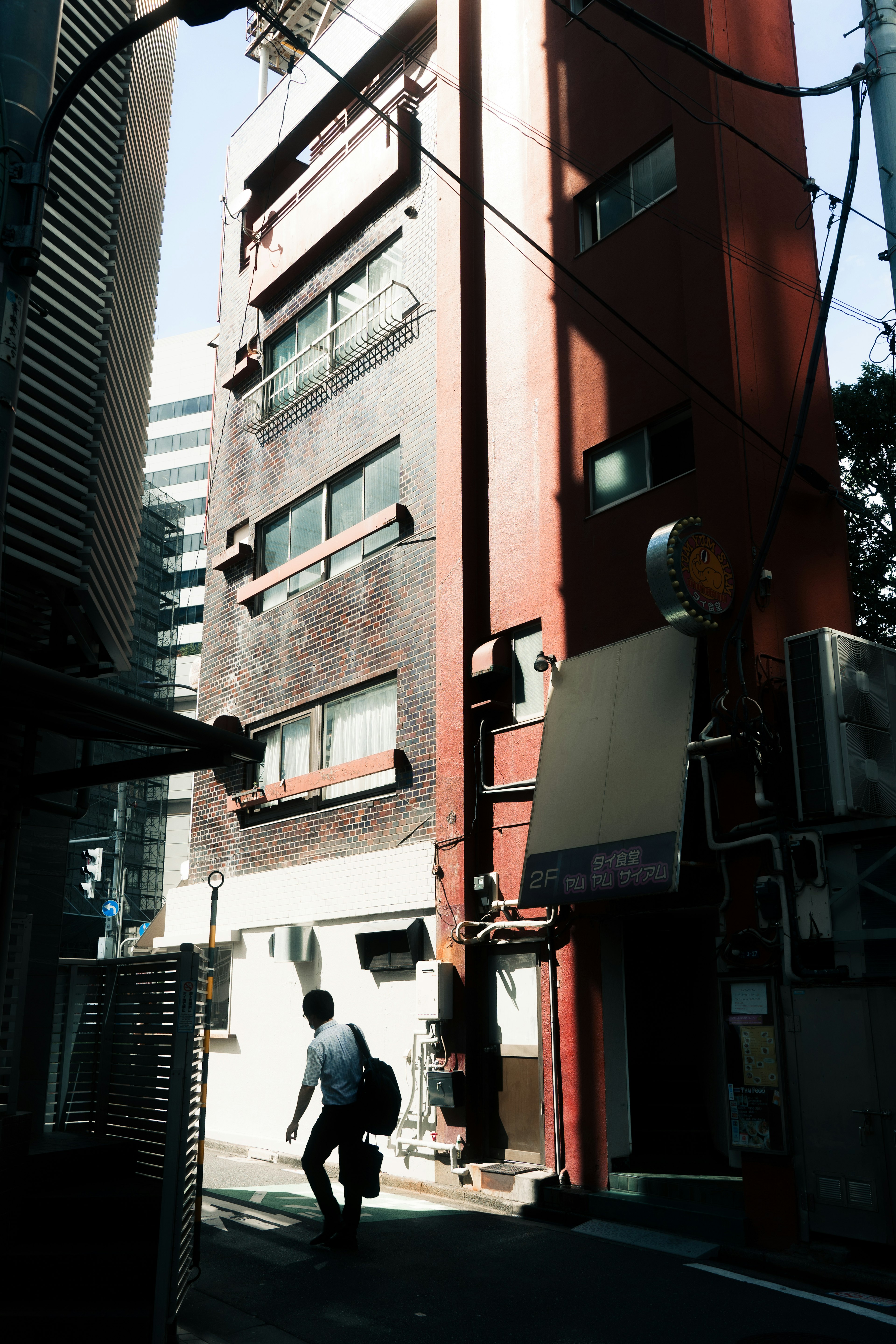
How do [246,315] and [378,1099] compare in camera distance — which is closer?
[378,1099]

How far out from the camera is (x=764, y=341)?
38.8 feet

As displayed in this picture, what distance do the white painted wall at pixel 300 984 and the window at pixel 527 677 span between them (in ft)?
6.91

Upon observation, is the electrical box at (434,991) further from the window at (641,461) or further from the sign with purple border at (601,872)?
the window at (641,461)

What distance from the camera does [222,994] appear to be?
16922 millimetres

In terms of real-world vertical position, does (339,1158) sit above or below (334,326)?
below

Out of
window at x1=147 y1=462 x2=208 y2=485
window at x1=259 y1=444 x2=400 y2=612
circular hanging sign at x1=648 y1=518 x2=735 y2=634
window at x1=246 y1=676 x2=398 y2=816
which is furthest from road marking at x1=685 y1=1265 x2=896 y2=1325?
window at x1=147 y1=462 x2=208 y2=485

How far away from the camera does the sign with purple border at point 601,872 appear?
31.9ft

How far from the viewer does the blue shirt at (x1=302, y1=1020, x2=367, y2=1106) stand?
344 inches

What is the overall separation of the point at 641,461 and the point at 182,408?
229 feet

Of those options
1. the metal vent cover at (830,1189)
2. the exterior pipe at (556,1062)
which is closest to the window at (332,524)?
the exterior pipe at (556,1062)

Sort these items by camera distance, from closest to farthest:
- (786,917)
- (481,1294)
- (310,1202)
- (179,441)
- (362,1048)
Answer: (481,1294)
(362,1048)
(786,917)
(310,1202)
(179,441)

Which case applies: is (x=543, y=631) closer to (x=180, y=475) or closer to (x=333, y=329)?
(x=333, y=329)

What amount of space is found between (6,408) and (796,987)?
25.9 ft

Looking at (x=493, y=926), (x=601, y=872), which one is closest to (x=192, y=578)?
(x=493, y=926)
